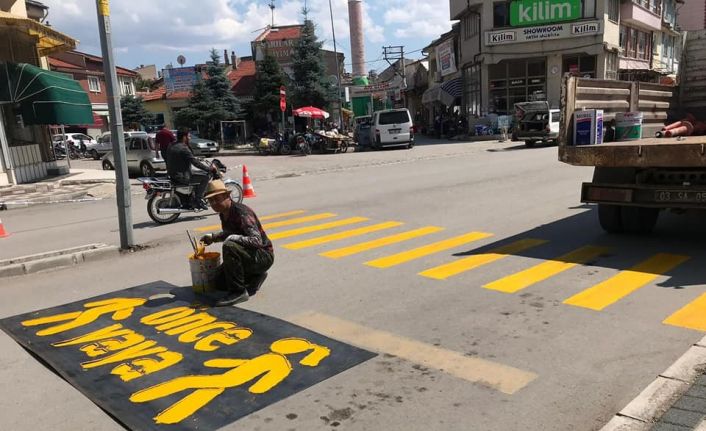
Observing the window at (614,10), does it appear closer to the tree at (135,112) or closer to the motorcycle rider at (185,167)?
the motorcycle rider at (185,167)

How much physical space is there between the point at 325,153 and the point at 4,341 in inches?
994

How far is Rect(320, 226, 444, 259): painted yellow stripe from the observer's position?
291 inches

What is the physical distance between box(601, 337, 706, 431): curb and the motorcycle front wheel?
890 cm

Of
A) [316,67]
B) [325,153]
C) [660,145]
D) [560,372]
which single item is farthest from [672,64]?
[560,372]

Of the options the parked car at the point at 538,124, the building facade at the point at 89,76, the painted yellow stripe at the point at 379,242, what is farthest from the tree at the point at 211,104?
the painted yellow stripe at the point at 379,242

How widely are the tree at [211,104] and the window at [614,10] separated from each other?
26623 millimetres

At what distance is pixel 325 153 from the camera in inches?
1166

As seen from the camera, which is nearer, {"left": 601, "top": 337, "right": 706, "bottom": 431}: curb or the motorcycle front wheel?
{"left": 601, "top": 337, "right": 706, "bottom": 431}: curb

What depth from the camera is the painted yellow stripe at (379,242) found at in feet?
24.3

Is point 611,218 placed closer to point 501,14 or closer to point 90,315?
point 90,315

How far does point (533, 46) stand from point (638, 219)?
29.4 m

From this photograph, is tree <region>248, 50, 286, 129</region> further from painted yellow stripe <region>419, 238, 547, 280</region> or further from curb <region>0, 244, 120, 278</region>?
painted yellow stripe <region>419, 238, 547, 280</region>

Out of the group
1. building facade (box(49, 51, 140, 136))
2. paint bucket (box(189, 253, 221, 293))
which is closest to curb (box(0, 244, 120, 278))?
paint bucket (box(189, 253, 221, 293))

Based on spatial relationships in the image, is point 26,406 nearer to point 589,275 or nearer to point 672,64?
point 589,275
